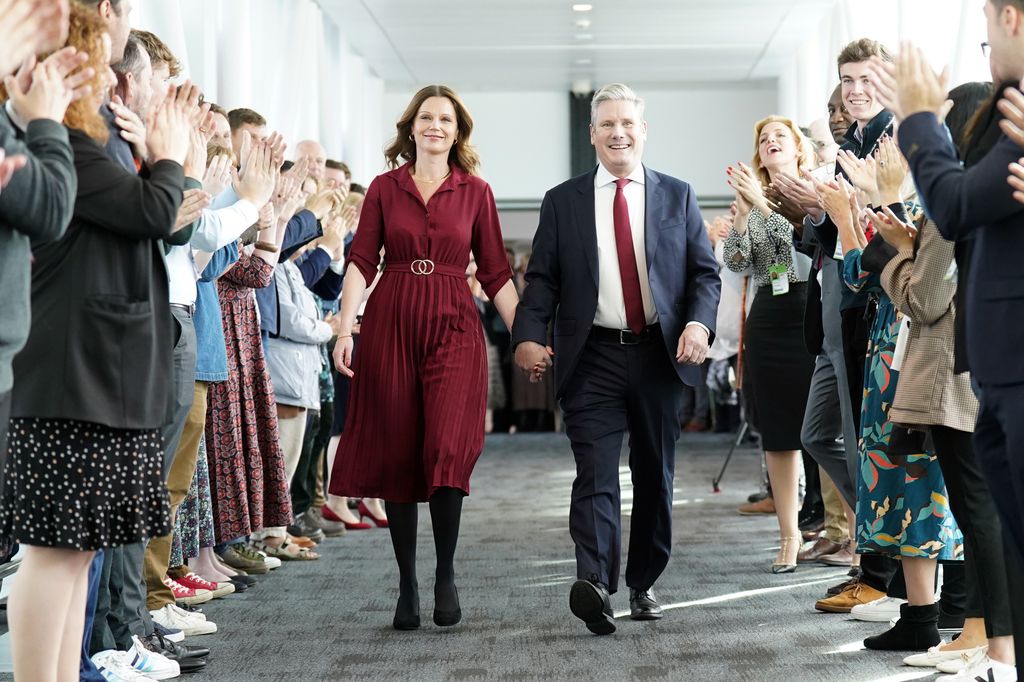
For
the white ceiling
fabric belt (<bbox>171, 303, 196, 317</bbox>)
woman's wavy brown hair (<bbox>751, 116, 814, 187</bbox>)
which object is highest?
the white ceiling

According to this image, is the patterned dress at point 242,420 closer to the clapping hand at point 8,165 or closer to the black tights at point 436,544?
the black tights at point 436,544

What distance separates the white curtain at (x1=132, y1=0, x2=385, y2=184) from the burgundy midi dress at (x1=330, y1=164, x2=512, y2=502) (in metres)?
2.52

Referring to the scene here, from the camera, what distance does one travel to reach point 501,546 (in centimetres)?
Result: 546

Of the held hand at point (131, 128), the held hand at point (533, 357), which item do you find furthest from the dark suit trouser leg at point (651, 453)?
the held hand at point (131, 128)

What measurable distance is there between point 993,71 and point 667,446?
178cm

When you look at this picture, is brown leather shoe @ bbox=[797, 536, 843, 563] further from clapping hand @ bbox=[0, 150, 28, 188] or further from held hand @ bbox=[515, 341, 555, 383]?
clapping hand @ bbox=[0, 150, 28, 188]

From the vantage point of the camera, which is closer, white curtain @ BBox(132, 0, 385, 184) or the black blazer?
the black blazer

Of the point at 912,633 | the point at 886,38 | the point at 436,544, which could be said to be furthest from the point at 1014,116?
the point at 886,38

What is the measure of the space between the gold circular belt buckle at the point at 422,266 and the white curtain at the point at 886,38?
254 centimetres

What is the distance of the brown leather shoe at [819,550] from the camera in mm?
4871

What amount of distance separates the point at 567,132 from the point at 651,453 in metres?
11.0

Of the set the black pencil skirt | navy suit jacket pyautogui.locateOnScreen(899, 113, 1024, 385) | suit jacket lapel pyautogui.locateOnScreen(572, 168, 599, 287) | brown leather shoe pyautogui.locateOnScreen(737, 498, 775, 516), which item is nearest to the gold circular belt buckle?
suit jacket lapel pyautogui.locateOnScreen(572, 168, 599, 287)

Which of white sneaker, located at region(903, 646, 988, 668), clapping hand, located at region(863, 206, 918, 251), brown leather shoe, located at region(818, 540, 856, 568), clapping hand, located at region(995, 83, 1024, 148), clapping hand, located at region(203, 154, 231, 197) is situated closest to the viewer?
clapping hand, located at region(995, 83, 1024, 148)

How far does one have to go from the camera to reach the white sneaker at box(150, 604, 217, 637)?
3.66 meters
